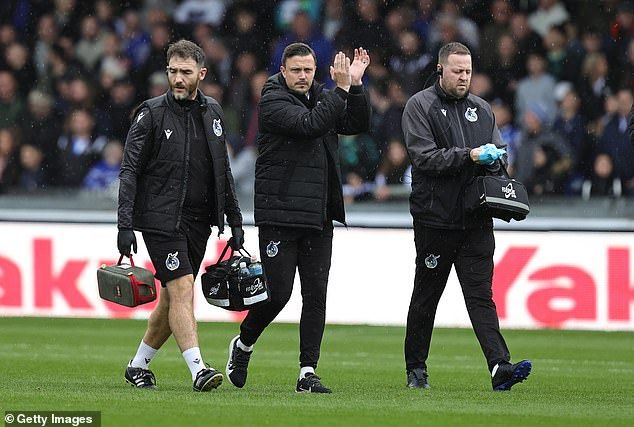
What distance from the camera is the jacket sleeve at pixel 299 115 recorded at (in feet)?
28.9

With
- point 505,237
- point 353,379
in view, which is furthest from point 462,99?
point 505,237

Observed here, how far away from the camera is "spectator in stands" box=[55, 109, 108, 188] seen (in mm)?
17016

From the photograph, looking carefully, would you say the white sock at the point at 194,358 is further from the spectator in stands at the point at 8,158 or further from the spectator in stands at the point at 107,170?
the spectator in stands at the point at 8,158

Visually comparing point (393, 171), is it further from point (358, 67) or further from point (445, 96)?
point (358, 67)

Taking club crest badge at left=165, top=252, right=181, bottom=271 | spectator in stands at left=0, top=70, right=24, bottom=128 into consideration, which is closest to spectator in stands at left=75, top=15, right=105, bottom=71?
spectator in stands at left=0, top=70, right=24, bottom=128

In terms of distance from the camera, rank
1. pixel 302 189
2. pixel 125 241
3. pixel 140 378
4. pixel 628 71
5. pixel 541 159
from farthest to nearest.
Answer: pixel 628 71 < pixel 541 159 < pixel 140 378 < pixel 302 189 < pixel 125 241

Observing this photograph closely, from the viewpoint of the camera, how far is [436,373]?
1079cm

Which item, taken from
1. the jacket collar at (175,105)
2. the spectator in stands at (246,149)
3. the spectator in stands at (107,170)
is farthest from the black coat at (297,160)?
the spectator in stands at (107,170)

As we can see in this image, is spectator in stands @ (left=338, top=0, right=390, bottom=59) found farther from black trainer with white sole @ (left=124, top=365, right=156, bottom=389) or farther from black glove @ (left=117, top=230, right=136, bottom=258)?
black glove @ (left=117, top=230, right=136, bottom=258)

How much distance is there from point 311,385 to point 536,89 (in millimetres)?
7931

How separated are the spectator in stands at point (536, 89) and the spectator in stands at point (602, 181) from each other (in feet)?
2.56

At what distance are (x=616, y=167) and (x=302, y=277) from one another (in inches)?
283

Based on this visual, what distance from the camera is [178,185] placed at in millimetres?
8961

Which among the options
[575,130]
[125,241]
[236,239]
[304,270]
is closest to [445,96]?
[304,270]
